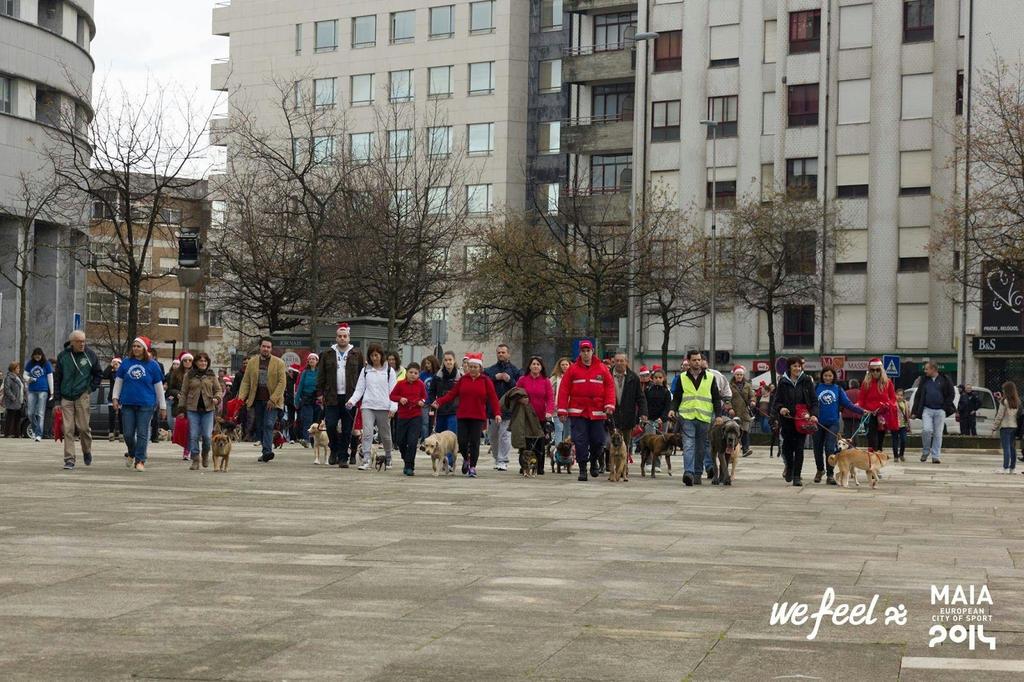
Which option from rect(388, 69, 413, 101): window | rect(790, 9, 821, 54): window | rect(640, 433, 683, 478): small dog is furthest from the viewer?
rect(388, 69, 413, 101): window

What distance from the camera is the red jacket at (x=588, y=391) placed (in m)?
23.4

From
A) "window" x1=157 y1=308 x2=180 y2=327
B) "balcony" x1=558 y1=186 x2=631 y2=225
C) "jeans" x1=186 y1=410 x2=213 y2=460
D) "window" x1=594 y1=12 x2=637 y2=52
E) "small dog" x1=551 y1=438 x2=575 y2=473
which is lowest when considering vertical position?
"small dog" x1=551 y1=438 x2=575 y2=473

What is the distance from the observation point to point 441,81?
289 ft

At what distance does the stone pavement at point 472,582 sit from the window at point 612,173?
193ft

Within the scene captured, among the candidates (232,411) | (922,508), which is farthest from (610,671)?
(232,411)

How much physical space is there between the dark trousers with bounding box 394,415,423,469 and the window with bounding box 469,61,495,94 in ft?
210

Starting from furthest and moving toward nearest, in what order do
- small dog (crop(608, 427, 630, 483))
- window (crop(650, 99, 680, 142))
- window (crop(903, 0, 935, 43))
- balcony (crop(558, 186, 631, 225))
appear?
window (crop(650, 99, 680, 142)) < balcony (crop(558, 186, 631, 225)) < window (crop(903, 0, 935, 43)) < small dog (crop(608, 427, 630, 483))

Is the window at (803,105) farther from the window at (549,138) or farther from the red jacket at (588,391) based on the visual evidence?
the red jacket at (588,391)

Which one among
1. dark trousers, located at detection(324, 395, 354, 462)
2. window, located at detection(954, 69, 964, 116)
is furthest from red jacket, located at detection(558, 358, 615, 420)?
window, located at detection(954, 69, 964, 116)

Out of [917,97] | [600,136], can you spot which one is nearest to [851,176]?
[917,97]

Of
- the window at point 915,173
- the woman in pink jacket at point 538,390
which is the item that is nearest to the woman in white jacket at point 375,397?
the woman in pink jacket at point 538,390

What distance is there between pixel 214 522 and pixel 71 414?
351 inches

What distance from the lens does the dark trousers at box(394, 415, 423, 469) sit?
23.4 meters

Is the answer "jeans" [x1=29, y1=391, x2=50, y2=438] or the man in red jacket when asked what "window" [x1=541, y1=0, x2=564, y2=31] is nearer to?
"jeans" [x1=29, y1=391, x2=50, y2=438]
